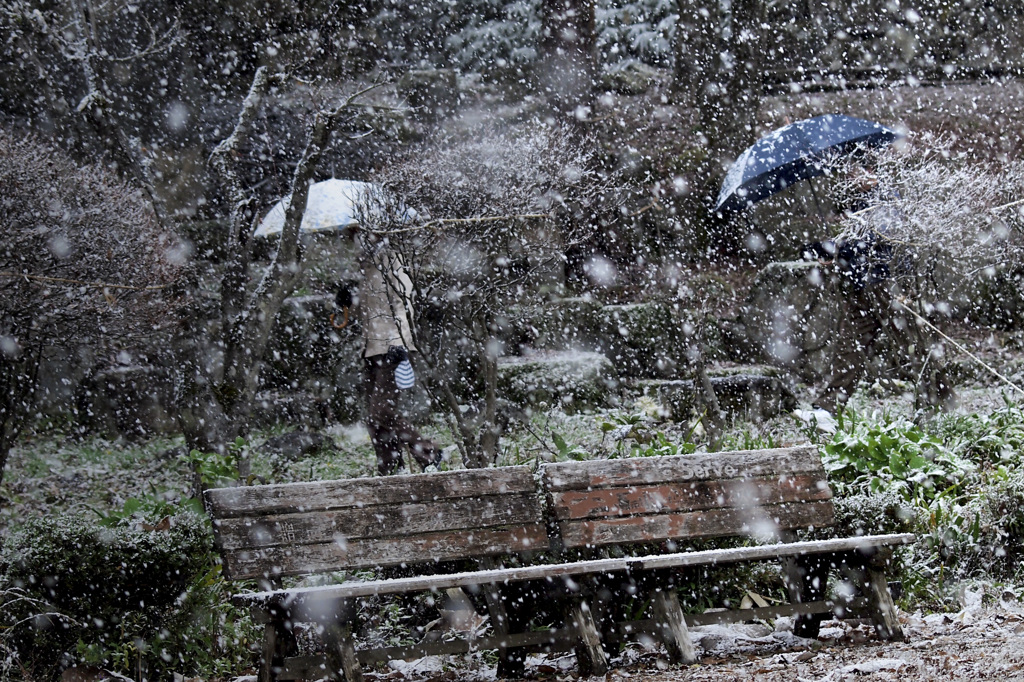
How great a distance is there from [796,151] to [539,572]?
18.1 feet

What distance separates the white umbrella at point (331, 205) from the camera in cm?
575

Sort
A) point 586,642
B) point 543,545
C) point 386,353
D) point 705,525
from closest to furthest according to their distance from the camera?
point 586,642 < point 543,545 < point 705,525 < point 386,353

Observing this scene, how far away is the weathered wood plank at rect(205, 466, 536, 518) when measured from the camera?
3719 millimetres

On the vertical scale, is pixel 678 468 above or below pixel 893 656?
above

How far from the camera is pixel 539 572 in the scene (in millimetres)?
3516

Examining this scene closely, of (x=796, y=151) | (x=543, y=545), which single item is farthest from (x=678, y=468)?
(x=796, y=151)

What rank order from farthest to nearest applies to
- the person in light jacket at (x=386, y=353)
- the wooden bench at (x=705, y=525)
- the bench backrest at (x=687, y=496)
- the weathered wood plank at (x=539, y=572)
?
the person in light jacket at (x=386, y=353) → the bench backrest at (x=687, y=496) → the wooden bench at (x=705, y=525) → the weathered wood plank at (x=539, y=572)

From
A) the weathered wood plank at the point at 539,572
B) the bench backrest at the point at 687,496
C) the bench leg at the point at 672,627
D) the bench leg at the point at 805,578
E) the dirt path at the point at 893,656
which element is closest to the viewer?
the dirt path at the point at 893,656

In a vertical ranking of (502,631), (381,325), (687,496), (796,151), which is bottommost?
(502,631)

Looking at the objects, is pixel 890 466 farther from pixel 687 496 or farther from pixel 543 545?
pixel 543 545

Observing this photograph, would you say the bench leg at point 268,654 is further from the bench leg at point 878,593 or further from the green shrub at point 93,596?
the bench leg at point 878,593

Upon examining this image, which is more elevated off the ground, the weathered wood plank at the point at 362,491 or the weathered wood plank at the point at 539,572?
the weathered wood plank at the point at 362,491

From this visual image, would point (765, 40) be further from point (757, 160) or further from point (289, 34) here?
point (289, 34)

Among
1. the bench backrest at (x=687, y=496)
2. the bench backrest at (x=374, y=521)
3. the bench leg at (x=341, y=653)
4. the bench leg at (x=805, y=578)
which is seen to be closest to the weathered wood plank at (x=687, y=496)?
the bench backrest at (x=687, y=496)
